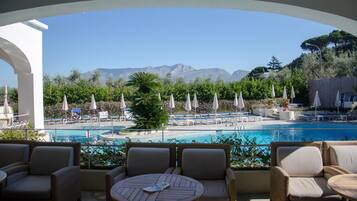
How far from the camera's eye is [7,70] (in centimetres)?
1515

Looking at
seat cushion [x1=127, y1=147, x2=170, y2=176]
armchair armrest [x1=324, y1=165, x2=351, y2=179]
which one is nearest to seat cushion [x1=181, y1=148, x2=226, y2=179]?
seat cushion [x1=127, y1=147, x2=170, y2=176]

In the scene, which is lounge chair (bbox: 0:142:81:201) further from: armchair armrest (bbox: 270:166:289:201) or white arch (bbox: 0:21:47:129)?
white arch (bbox: 0:21:47:129)

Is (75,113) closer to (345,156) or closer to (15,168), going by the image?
(15,168)

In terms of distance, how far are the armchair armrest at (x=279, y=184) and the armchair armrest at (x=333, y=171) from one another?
590mm

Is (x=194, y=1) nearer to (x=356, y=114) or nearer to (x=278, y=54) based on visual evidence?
(x=356, y=114)

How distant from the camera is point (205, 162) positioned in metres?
3.81

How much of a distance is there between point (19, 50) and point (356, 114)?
14.4 metres

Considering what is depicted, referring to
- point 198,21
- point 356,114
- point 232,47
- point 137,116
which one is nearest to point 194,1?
point 137,116

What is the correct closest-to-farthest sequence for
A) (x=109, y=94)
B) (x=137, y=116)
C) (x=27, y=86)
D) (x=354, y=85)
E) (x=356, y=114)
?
1. (x=27, y=86)
2. (x=137, y=116)
3. (x=356, y=114)
4. (x=354, y=85)
5. (x=109, y=94)

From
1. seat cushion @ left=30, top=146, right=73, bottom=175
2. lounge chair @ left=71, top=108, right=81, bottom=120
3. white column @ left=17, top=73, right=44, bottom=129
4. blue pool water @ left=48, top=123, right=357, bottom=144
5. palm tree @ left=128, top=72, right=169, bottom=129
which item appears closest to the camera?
seat cushion @ left=30, top=146, right=73, bottom=175

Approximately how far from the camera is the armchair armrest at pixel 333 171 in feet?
11.6

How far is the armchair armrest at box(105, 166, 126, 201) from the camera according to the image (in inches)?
136

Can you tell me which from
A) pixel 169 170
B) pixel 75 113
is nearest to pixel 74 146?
pixel 169 170

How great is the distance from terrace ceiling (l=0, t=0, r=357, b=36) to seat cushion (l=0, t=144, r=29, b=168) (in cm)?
158
